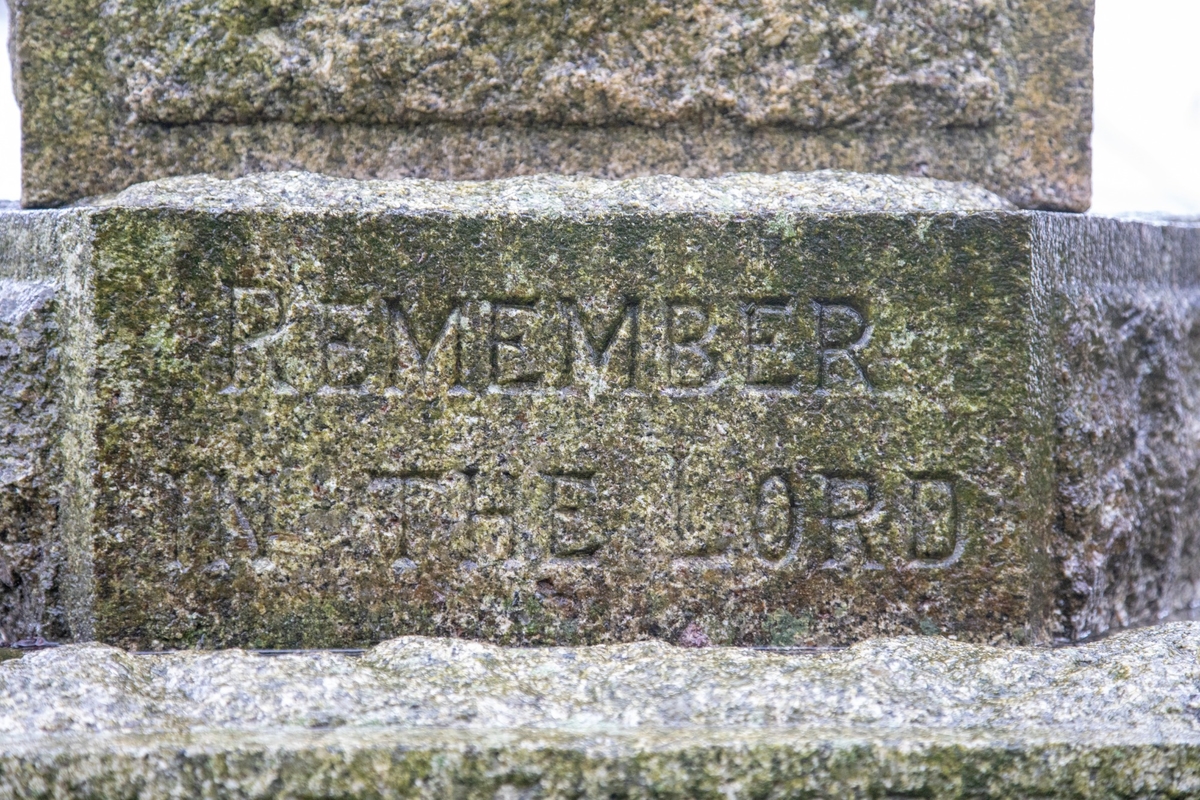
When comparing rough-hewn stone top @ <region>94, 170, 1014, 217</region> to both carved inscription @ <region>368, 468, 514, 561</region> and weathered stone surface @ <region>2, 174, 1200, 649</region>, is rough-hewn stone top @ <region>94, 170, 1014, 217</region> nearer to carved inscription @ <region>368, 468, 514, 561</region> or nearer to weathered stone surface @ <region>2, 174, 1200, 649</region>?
weathered stone surface @ <region>2, 174, 1200, 649</region>

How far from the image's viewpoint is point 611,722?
4.17 feet

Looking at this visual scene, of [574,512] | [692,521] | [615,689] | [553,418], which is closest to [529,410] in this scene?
[553,418]

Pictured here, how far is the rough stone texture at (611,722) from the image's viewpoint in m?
1.14

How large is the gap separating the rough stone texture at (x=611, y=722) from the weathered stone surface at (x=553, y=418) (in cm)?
17

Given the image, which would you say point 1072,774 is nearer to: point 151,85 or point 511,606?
point 511,606

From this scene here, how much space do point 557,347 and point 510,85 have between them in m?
0.53

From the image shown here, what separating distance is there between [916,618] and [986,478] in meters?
0.24

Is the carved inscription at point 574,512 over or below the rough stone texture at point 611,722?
over

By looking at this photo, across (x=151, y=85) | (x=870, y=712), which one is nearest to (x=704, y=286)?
(x=870, y=712)

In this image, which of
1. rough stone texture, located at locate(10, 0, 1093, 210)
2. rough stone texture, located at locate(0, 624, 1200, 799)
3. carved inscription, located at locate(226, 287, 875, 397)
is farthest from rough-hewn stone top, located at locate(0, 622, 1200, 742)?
rough stone texture, located at locate(10, 0, 1093, 210)

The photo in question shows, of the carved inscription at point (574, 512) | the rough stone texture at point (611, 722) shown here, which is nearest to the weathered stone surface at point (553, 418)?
the carved inscription at point (574, 512)

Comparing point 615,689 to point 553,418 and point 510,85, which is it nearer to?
point 553,418

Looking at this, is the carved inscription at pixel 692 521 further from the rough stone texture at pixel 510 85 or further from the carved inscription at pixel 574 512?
the rough stone texture at pixel 510 85

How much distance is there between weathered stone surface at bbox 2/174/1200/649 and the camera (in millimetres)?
1610
